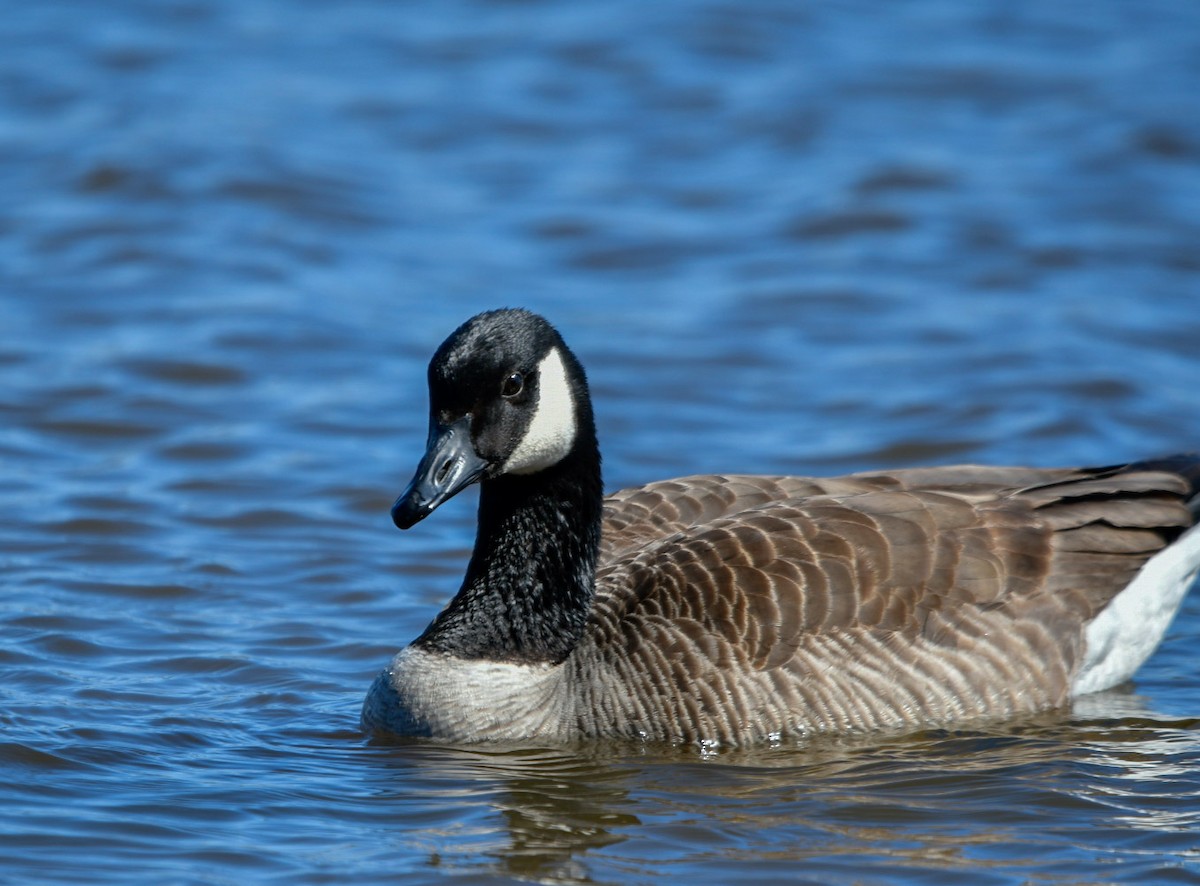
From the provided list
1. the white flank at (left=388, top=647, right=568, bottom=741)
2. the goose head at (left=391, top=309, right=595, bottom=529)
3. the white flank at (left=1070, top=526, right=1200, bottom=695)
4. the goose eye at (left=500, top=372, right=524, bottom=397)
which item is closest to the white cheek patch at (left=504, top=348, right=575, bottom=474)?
the goose head at (left=391, top=309, right=595, bottom=529)

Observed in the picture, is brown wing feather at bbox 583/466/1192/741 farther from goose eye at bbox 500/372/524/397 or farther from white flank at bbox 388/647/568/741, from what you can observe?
goose eye at bbox 500/372/524/397

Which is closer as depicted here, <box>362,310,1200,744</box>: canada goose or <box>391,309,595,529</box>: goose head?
<box>391,309,595,529</box>: goose head

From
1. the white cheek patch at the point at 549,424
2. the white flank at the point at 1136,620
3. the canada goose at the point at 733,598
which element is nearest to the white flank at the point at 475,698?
the canada goose at the point at 733,598

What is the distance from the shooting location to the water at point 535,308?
7.71 metres

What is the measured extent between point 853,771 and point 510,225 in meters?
9.25

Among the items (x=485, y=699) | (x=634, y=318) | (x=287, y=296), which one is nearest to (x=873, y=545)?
(x=485, y=699)

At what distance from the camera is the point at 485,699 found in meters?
8.71

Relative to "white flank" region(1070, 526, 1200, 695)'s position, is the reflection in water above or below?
below

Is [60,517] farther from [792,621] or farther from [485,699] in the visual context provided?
[792,621]

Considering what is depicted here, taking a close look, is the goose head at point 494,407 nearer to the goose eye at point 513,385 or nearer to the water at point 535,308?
the goose eye at point 513,385

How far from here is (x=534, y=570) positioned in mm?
8891

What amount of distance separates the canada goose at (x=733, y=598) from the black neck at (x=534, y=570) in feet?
0.04

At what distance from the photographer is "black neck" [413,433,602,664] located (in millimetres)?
8867

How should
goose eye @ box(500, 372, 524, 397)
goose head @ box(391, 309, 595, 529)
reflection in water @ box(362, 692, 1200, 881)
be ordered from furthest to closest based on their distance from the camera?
goose eye @ box(500, 372, 524, 397) → goose head @ box(391, 309, 595, 529) → reflection in water @ box(362, 692, 1200, 881)
